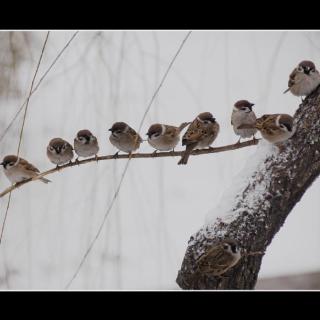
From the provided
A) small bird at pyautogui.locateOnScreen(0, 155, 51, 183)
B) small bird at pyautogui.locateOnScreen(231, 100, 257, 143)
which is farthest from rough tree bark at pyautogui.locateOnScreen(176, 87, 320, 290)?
small bird at pyautogui.locateOnScreen(0, 155, 51, 183)

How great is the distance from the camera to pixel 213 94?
159 inches

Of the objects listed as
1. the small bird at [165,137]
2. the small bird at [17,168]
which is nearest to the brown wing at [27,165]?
the small bird at [17,168]

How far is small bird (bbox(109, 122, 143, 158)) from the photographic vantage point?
10.4 feet

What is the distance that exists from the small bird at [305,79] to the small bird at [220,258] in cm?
85

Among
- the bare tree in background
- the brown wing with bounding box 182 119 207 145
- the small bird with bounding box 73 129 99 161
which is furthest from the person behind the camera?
the small bird with bounding box 73 129 99 161

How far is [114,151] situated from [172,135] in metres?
0.37

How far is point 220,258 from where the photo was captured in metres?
2.01

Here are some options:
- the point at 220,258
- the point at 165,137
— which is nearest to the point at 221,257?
the point at 220,258

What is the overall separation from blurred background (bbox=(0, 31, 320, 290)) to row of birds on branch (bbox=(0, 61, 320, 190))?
0.29 ft

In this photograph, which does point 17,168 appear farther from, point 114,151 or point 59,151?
point 114,151

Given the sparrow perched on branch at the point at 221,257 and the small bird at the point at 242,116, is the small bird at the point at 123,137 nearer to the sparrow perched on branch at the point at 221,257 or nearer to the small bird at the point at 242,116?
the small bird at the point at 242,116

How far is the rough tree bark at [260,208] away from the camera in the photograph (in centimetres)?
220

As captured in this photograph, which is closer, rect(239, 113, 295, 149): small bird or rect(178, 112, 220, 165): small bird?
rect(239, 113, 295, 149): small bird

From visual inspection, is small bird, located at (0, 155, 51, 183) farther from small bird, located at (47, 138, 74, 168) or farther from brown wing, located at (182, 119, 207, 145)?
brown wing, located at (182, 119, 207, 145)
